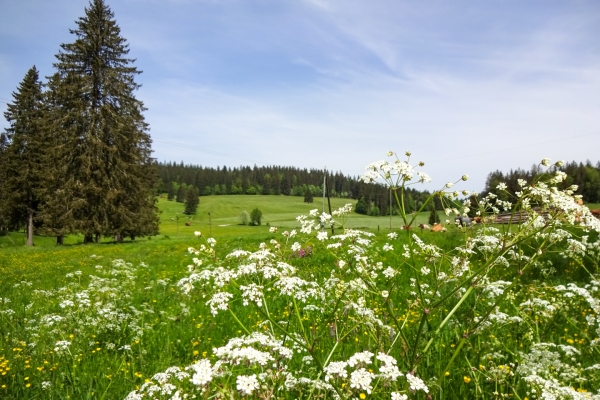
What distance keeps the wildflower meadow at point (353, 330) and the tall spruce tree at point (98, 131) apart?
83.7 feet

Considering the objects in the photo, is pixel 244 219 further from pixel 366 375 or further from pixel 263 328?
pixel 366 375

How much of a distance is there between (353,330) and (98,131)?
35056 mm

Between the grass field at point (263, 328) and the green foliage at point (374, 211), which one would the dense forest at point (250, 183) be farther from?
the grass field at point (263, 328)

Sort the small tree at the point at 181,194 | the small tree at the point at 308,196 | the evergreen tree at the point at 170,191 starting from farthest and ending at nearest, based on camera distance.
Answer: the small tree at the point at 308,196 < the evergreen tree at the point at 170,191 < the small tree at the point at 181,194

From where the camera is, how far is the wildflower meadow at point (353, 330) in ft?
8.41

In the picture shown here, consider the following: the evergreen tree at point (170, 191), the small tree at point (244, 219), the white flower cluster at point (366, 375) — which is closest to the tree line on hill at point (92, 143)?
the white flower cluster at point (366, 375)

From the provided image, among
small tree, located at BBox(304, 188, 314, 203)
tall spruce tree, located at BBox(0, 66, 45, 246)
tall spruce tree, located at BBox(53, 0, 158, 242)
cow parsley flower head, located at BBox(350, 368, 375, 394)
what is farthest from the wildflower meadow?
small tree, located at BBox(304, 188, 314, 203)

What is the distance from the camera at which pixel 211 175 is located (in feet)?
572

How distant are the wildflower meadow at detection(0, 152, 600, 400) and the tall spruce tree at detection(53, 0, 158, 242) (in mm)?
25512

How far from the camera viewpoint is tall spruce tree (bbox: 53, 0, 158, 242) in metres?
31.4

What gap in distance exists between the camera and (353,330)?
3.64m

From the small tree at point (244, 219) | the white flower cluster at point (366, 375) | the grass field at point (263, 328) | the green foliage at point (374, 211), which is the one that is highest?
the white flower cluster at point (366, 375)

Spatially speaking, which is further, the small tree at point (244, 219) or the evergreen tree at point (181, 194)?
the evergreen tree at point (181, 194)

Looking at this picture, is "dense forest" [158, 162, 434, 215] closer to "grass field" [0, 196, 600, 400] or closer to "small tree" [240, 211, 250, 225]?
"small tree" [240, 211, 250, 225]
